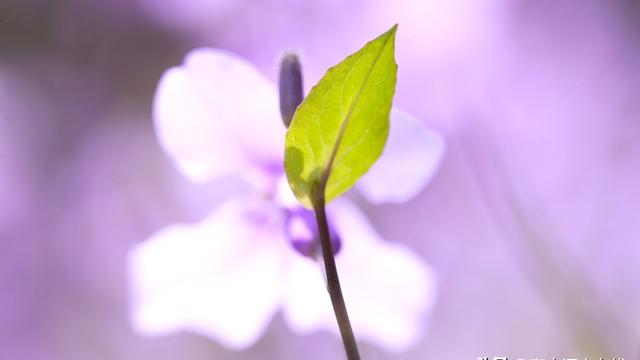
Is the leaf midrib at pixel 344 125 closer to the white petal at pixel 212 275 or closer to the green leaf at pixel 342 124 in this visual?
the green leaf at pixel 342 124

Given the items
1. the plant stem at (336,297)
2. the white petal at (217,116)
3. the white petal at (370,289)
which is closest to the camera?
the plant stem at (336,297)

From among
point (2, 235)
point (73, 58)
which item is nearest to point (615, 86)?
point (73, 58)

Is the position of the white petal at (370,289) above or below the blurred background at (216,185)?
below

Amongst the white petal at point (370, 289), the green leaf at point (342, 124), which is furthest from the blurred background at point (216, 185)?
the green leaf at point (342, 124)

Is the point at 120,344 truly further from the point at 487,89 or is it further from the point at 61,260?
the point at 487,89

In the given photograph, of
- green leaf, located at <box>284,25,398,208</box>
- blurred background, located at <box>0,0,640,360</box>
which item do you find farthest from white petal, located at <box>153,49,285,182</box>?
blurred background, located at <box>0,0,640,360</box>

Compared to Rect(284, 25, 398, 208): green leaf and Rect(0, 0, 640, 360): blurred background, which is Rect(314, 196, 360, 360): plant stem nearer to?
Rect(284, 25, 398, 208): green leaf
